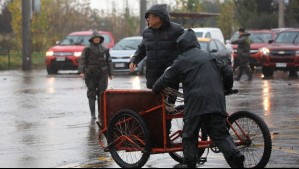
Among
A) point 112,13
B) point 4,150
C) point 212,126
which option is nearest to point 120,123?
point 212,126

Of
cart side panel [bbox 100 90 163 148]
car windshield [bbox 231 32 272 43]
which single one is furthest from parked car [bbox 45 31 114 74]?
cart side panel [bbox 100 90 163 148]

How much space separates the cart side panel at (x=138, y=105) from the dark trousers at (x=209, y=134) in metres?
0.48

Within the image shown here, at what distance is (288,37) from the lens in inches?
1288

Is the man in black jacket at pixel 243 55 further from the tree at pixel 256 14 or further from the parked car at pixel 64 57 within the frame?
the tree at pixel 256 14

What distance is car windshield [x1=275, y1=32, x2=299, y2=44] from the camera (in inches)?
1272

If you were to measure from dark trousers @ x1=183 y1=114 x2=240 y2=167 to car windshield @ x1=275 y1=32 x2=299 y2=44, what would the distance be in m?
23.2

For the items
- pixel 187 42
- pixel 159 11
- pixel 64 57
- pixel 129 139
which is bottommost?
pixel 64 57

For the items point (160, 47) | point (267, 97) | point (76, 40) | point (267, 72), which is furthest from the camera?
point (76, 40)

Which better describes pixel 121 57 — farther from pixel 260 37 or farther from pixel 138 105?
pixel 138 105

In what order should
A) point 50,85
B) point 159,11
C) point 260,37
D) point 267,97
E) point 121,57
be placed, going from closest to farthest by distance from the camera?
point 159,11 → point 267,97 → point 50,85 → point 121,57 → point 260,37

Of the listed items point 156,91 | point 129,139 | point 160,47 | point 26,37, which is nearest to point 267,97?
point 160,47

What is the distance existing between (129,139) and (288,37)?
77.1ft

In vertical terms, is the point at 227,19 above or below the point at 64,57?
above

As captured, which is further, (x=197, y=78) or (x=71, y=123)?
(x=71, y=123)
